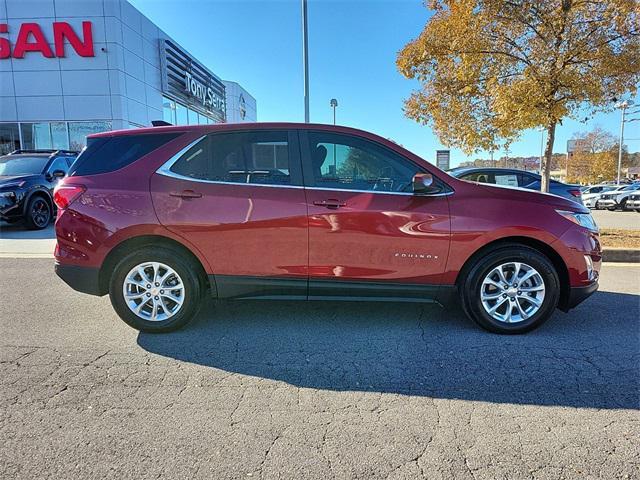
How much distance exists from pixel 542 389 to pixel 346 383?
4.42 feet

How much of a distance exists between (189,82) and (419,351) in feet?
89.4

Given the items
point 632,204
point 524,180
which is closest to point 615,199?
point 632,204

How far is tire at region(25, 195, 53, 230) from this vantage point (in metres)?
9.86

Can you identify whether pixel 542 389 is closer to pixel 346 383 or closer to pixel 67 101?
pixel 346 383

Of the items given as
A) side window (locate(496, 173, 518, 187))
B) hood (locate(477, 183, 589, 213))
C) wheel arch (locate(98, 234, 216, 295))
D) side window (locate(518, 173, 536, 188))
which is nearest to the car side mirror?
hood (locate(477, 183, 589, 213))

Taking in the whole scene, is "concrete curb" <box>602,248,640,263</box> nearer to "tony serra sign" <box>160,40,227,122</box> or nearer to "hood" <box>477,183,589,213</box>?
"hood" <box>477,183,589,213</box>

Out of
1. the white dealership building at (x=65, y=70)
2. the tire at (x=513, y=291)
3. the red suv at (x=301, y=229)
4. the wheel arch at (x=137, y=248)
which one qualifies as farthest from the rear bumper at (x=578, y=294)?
the white dealership building at (x=65, y=70)

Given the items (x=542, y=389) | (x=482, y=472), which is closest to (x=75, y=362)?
(x=482, y=472)

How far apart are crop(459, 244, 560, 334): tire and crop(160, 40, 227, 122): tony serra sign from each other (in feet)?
79.1

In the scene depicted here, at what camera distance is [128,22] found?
19875 millimetres

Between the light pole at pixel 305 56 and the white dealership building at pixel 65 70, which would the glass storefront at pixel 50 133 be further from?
the light pole at pixel 305 56

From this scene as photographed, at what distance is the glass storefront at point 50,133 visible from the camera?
64.2ft

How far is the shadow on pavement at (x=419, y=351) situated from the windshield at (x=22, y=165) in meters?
8.77

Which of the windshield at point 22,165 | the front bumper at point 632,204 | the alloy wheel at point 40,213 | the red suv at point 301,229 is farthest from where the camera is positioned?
the front bumper at point 632,204
